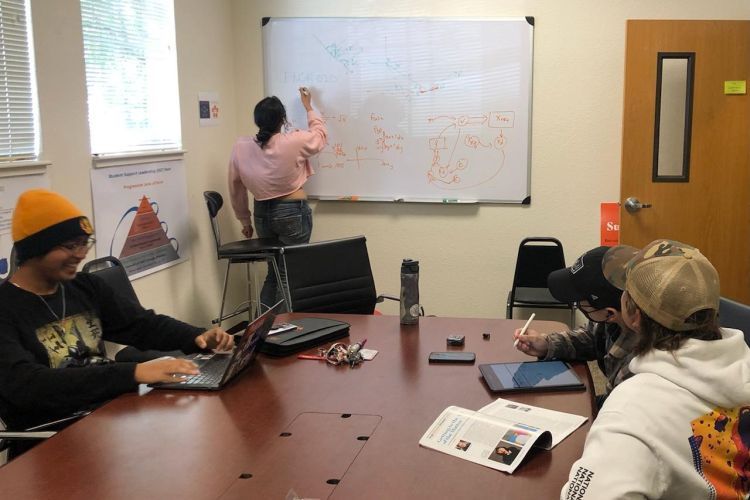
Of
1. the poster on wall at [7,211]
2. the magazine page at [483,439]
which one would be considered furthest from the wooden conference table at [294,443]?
the poster on wall at [7,211]

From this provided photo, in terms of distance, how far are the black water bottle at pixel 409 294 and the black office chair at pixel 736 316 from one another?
1.01 m

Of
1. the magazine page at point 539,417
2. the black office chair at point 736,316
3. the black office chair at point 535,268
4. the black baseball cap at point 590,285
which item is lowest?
the black office chair at point 535,268

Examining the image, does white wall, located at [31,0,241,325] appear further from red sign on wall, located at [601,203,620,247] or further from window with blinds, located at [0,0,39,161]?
red sign on wall, located at [601,203,620,247]

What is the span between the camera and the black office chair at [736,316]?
2168 mm

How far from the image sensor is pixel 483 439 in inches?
65.6

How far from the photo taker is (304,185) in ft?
15.9

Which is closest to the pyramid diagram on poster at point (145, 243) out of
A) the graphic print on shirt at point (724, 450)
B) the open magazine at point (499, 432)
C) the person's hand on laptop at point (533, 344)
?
the person's hand on laptop at point (533, 344)

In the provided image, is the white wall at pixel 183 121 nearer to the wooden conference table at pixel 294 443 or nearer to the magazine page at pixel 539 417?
the wooden conference table at pixel 294 443

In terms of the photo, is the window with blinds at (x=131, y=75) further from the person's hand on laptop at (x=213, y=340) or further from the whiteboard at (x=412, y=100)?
the person's hand on laptop at (x=213, y=340)

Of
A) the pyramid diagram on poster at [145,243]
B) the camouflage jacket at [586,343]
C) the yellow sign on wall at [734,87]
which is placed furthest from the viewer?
the yellow sign on wall at [734,87]

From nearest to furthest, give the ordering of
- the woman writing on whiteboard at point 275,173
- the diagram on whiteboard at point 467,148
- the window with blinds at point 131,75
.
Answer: the window with blinds at point 131,75
the woman writing on whiteboard at point 275,173
the diagram on whiteboard at point 467,148

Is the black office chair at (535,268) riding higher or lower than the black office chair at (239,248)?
lower

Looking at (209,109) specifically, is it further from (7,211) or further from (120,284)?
(7,211)

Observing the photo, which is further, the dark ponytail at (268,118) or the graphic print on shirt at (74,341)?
the dark ponytail at (268,118)
